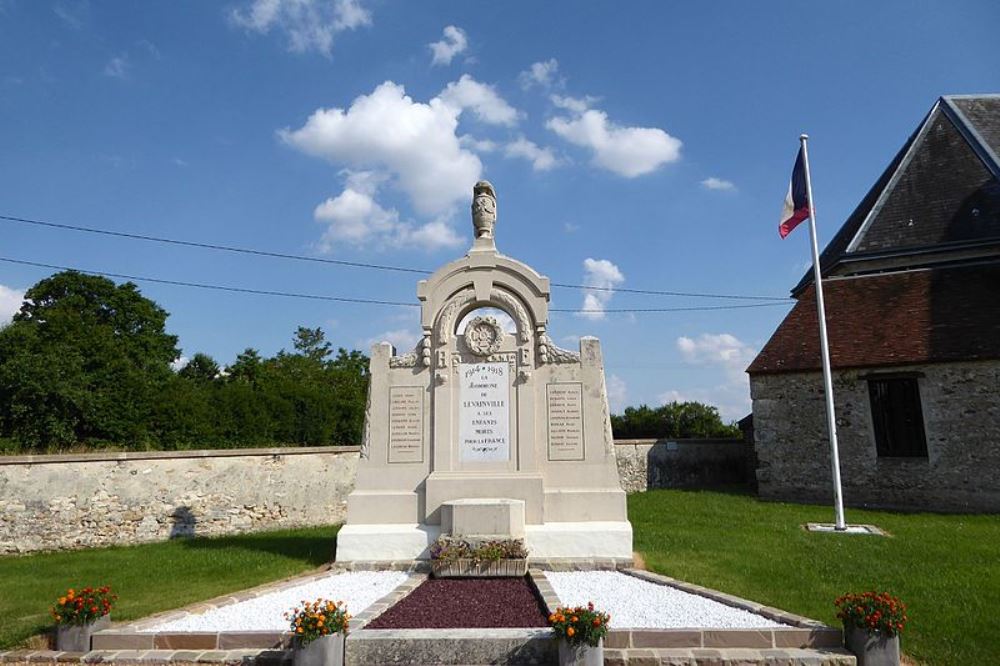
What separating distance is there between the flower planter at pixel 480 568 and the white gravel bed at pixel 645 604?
1.54 feet

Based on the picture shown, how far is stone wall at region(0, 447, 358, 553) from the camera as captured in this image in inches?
509

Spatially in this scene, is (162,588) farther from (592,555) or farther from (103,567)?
(592,555)

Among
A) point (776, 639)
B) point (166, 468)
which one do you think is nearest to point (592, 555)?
point (776, 639)

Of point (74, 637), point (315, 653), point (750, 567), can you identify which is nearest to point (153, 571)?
A: point (74, 637)

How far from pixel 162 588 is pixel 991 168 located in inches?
951

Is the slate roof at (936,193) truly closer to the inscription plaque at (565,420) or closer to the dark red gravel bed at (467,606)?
the inscription plaque at (565,420)

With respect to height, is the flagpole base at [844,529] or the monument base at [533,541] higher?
the monument base at [533,541]

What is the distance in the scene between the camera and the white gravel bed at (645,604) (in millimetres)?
5676

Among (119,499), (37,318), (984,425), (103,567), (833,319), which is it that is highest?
(37,318)

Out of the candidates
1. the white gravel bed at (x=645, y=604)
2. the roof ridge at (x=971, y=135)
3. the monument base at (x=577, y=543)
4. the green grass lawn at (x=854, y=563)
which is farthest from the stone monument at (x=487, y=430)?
the roof ridge at (x=971, y=135)

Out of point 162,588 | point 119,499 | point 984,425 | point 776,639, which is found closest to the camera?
point 776,639

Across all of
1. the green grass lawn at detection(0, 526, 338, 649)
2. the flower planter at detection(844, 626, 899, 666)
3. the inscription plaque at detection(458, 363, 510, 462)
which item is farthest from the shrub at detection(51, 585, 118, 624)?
the flower planter at detection(844, 626, 899, 666)

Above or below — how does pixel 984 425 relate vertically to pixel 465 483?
above

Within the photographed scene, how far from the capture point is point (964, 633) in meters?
5.74
